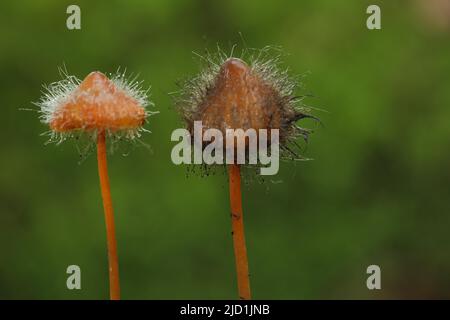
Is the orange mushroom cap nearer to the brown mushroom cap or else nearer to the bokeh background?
the brown mushroom cap

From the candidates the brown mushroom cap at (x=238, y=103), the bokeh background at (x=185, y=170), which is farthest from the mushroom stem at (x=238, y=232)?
the bokeh background at (x=185, y=170)

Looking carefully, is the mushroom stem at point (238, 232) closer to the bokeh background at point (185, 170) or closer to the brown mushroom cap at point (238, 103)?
the brown mushroom cap at point (238, 103)

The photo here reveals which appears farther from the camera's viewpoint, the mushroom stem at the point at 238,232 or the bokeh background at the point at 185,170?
the bokeh background at the point at 185,170

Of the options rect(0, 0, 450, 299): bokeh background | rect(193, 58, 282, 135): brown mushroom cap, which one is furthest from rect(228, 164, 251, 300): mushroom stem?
rect(0, 0, 450, 299): bokeh background

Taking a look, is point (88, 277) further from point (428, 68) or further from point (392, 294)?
point (428, 68)

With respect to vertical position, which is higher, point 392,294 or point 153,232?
point 153,232
